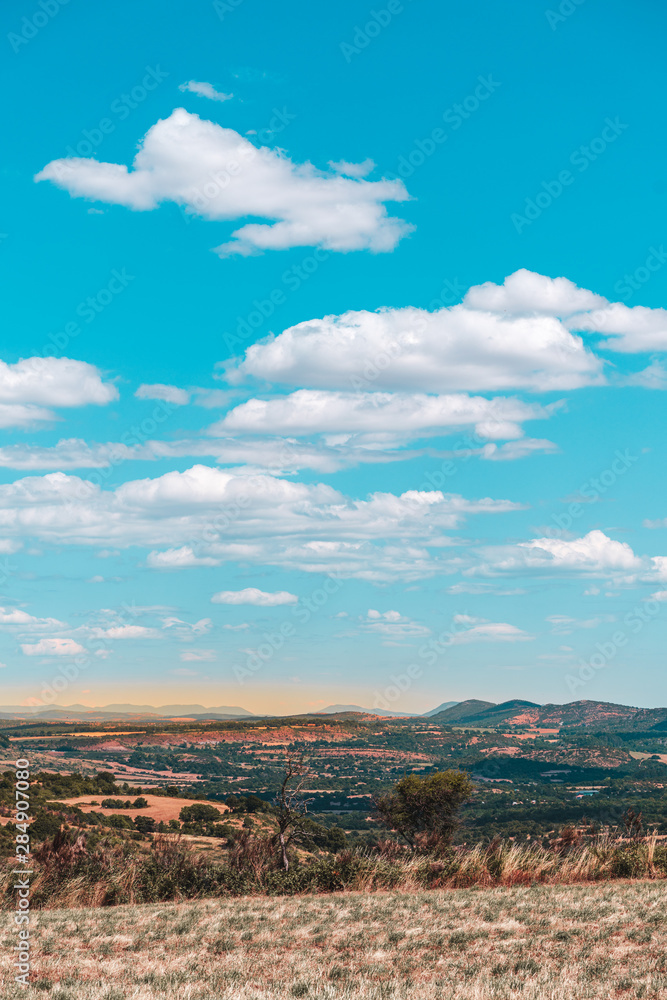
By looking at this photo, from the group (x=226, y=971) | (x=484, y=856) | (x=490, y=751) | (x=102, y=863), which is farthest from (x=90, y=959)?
(x=490, y=751)

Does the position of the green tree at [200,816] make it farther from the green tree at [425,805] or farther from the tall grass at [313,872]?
the tall grass at [313,872]

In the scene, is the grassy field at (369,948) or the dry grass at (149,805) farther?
the dry grass at (149,805)

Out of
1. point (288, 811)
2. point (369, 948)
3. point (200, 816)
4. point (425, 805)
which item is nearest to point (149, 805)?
point (200, 816)

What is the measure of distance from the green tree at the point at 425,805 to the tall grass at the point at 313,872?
3305 cm

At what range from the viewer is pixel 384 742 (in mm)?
195250

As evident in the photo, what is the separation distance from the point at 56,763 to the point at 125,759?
35.3 m

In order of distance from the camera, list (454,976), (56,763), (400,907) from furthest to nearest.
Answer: (56,763) < (400,907) < (454,976)

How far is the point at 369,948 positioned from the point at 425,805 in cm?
4305

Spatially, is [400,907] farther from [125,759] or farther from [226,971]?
[125,759]

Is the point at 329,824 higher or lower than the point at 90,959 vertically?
lower

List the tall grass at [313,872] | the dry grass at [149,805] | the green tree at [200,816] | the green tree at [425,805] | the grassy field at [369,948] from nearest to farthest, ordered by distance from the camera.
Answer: the grassy field at [369,948] → the tall grass at [313,872] → the green tree at [425,805] → the green tree at [200,816] → the dry grass at [149,805]

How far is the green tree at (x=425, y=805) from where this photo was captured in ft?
170

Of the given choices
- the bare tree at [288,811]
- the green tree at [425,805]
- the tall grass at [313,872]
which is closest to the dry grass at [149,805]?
the green tree at [425,805]

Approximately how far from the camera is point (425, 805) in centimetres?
5316
